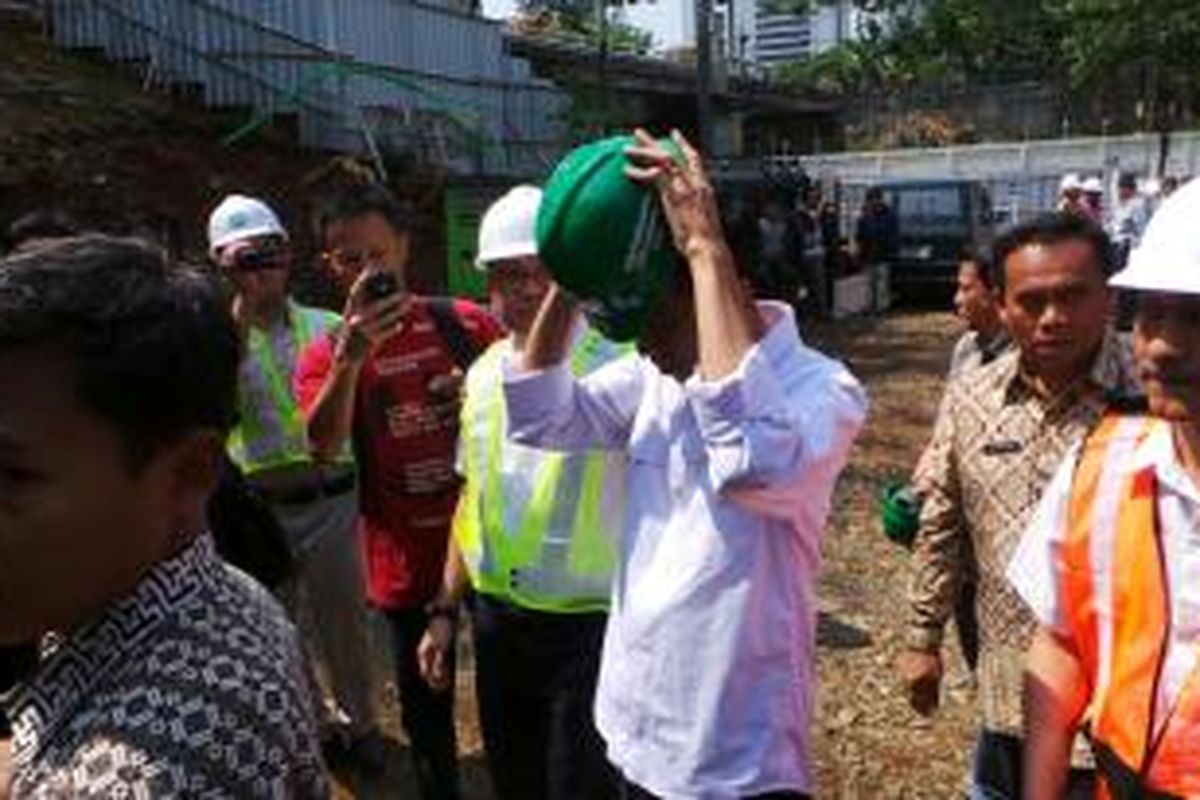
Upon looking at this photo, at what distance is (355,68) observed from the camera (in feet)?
59.5

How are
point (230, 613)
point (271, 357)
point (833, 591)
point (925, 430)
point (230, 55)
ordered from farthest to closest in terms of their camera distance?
point (230, 55), point (925, 430), point (833, 591), point (271, 357), point (230, 613)

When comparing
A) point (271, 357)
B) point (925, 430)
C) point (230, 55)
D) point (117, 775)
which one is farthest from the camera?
point (230, 55)

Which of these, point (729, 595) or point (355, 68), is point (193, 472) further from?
point (355, 68)

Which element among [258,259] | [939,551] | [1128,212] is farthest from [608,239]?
[1128,212]

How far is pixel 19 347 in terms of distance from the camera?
140cm

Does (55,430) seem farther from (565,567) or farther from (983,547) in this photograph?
(983,547)

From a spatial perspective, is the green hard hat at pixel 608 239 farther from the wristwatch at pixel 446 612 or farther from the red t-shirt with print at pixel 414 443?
the red t-shirt with print at pixel 414 443

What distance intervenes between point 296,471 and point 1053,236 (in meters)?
2.49

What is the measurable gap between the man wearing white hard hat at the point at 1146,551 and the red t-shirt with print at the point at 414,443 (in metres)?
2.25

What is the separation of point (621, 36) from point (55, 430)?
54.7 metres

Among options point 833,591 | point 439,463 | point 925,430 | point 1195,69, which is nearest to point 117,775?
point 439,463

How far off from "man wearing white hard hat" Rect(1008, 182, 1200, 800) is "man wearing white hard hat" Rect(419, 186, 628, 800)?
1.17 metres

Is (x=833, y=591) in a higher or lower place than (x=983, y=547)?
lower

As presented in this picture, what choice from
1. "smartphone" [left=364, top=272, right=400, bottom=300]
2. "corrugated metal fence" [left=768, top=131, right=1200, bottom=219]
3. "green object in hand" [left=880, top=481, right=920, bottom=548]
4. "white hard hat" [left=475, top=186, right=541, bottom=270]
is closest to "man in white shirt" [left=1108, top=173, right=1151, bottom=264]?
"corrugated metal fence" [left=768, top=131, right=1200, bottom=219]
